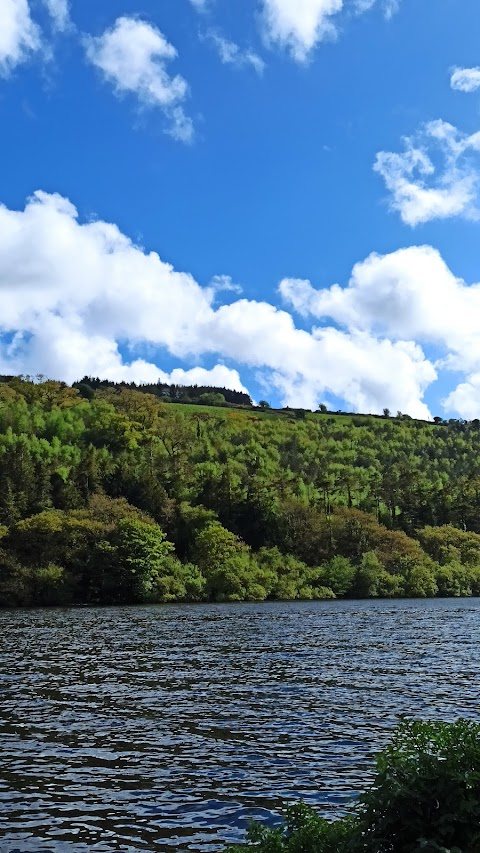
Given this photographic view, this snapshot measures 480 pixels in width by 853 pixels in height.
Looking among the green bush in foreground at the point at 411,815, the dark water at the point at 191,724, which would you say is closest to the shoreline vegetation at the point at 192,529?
the dark water at the point at 191,724

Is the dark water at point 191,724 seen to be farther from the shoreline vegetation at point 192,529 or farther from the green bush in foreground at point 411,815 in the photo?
the shoreline vegetation at point 192,529

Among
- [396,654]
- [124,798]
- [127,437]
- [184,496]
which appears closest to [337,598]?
[184,496]

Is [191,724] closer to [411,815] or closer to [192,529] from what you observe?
[411,815]

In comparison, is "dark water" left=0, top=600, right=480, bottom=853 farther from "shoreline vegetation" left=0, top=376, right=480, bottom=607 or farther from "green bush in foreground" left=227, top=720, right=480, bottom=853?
"shoreline vegetation" left=0, top=376, right=480, bottom=607

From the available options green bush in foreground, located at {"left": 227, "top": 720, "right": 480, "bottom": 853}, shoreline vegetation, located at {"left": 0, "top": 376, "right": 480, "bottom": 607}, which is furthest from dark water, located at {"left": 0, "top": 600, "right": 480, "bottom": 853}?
A: shoreline vegetation, located at {"left": 0, "top": 376, "right": 480, "bottom": 607}

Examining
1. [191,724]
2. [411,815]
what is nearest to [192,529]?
[191,724]

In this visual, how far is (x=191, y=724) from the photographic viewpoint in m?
28.0

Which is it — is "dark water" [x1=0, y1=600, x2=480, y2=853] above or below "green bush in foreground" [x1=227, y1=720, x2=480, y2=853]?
below

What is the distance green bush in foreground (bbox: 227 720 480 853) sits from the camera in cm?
1038

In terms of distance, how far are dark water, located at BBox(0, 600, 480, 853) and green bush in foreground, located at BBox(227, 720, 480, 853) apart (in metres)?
5.87

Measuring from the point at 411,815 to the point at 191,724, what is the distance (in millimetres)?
18791

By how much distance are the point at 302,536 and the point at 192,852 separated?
151087 mm

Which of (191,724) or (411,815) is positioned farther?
(191,724)

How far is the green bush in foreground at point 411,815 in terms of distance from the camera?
10.4 metres
